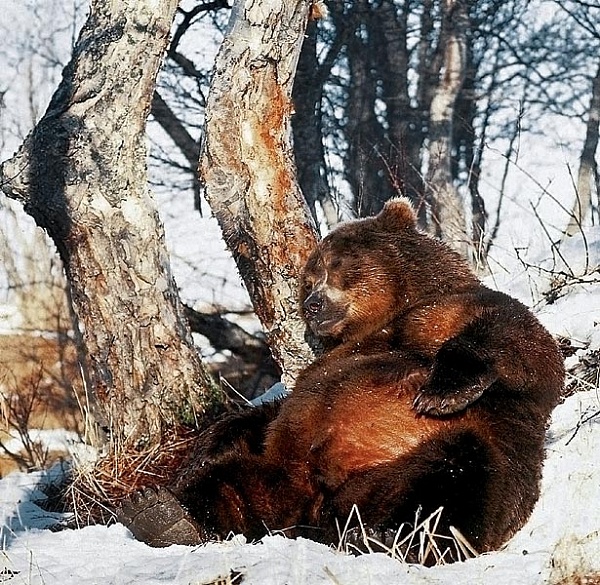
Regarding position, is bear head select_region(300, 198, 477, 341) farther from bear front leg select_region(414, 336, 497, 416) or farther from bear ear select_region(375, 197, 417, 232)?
bear front leg select_region(414, 336, 497, 416)

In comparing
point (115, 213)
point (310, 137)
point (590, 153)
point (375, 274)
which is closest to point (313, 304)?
point (375, 274)

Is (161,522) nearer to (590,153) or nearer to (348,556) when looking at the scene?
(348,556)

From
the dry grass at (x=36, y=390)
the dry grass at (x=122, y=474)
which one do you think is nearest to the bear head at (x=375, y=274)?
the dry grass at (x=122, y=474)

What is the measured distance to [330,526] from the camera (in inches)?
124

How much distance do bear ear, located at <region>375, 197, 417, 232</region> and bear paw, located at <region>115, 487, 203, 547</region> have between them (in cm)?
166

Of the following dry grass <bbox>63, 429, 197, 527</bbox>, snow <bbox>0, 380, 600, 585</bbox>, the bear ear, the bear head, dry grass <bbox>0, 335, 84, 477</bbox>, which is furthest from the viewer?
dry grass <bbox>0, 335, 84, 477</bbox>

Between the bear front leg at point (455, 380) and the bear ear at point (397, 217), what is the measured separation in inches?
45.7

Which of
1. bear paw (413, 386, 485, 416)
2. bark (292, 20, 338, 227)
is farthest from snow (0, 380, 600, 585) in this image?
bark (292, 20, 338, 227)

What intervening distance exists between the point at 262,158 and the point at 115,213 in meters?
0.85

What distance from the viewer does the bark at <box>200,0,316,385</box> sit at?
4.87 metres

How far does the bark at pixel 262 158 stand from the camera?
4867 millimetres

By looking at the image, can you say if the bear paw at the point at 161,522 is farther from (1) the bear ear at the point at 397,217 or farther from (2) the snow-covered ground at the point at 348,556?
(1) the bear ear at the point at 397,217

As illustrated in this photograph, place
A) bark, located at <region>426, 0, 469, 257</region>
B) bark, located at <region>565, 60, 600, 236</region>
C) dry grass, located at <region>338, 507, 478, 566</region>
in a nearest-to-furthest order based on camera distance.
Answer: dry grass, located at <region>338, 507, 478, 566</region> → bark, located at <region>426, 0, 469, 257</region> → bark, located at <region>565, 60, 600, 236</region>

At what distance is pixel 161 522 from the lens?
128 inches
